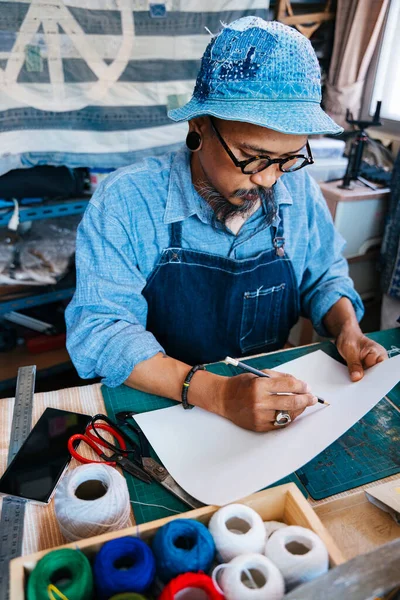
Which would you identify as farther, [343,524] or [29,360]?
[29,360]

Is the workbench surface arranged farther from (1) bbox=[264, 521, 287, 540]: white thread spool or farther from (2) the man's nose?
(2) the man's nose

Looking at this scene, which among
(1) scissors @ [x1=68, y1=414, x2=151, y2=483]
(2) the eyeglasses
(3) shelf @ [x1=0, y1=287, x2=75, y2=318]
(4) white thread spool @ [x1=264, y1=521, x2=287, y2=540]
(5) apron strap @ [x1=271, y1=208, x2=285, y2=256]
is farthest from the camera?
(3) shelf @ [x1=0, y1=287, x2=75, y2=318]

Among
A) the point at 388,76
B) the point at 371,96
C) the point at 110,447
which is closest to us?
the point at 110,447

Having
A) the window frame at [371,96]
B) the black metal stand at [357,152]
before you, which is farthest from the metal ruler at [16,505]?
the window frame at [371,96]

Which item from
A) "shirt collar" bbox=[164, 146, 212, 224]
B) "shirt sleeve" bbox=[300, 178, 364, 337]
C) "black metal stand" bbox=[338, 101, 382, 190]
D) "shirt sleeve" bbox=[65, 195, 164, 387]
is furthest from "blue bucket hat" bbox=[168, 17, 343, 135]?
"black metal stand" bbox=[338, 101, 382, 190]

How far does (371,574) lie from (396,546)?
0.17ft

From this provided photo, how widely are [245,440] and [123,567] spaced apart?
42cm

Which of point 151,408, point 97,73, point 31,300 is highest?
point 97,73

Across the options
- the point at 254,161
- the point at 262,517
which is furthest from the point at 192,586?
the point at 254,161

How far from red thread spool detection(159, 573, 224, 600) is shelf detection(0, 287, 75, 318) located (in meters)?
1.73

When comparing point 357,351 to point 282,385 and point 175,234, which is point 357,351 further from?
point 175,234

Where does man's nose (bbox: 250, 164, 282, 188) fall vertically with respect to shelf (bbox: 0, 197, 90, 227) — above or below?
above

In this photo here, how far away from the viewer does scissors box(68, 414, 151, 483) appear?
2.82 ft

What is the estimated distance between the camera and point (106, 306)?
A: 112 centimetres
